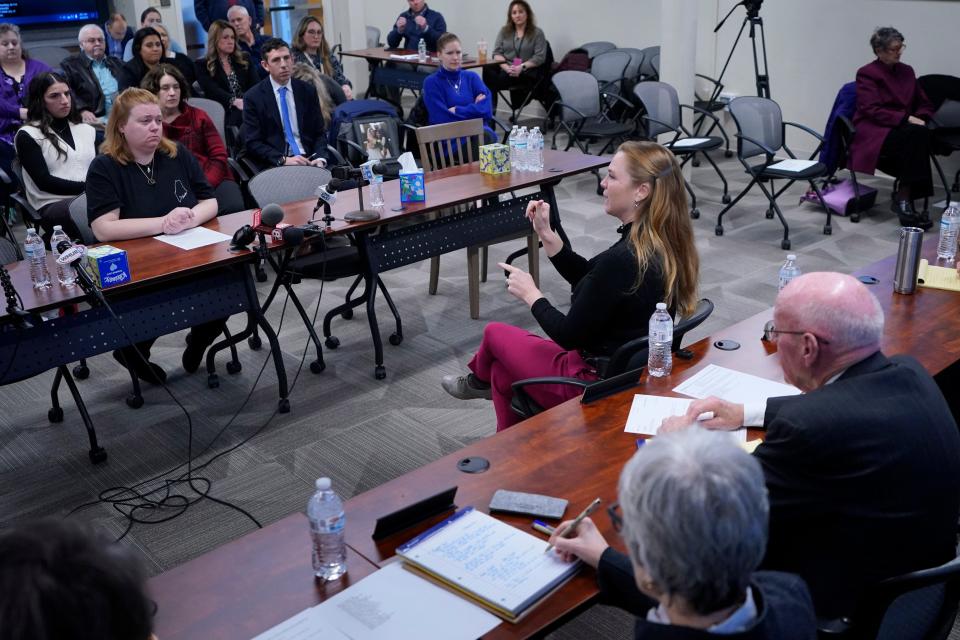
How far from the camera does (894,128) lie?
6832 mm

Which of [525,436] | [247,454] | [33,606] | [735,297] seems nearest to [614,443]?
[525,436]

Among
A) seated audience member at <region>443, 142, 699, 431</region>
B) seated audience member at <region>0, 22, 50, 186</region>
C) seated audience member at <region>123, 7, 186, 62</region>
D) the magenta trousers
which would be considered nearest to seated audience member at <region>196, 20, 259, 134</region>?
seated audience member at <region>0, 22, 50, 186</region>

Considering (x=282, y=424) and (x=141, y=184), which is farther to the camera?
(x=141, y=184)

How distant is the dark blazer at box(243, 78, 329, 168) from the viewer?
20.1 feet

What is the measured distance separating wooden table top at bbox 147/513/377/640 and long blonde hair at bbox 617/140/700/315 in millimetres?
1549

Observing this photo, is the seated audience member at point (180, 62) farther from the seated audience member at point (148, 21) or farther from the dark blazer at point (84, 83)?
the seated audience member at point (148, 21)

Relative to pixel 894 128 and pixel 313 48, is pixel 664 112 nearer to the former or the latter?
pixel 894 128

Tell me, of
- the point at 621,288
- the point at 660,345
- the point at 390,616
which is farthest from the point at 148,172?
the point at 390,616

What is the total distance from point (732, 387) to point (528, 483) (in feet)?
2.54

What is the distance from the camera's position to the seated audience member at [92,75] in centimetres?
736

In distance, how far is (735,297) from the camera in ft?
17.9

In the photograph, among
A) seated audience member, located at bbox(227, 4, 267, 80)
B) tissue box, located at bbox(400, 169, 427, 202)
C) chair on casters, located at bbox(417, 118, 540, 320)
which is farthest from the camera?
seated audience member, located at bbox(227, 4, 267, 80)

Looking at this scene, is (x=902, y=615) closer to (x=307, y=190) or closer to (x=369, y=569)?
(x=369, y=569)

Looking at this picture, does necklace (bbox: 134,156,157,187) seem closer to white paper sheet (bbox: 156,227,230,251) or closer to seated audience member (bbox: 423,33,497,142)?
white paper sheet (bbox: 156,227,230,251)
